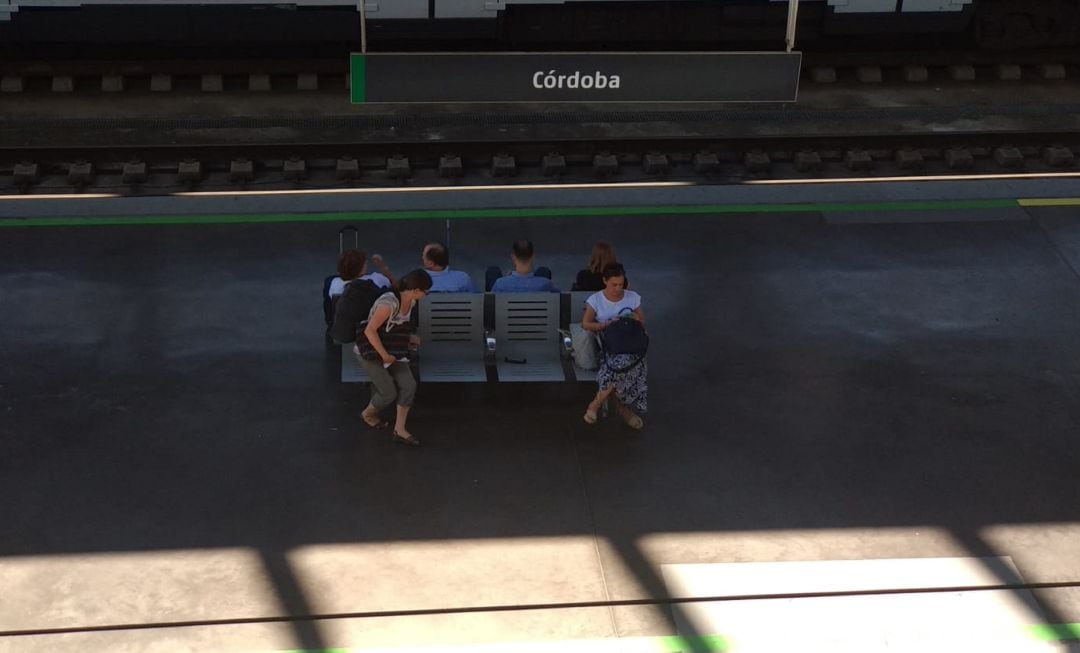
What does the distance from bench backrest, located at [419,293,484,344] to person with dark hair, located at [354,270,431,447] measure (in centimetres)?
47

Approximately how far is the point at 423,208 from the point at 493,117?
2.52 m

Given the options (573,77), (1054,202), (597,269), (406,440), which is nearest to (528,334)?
(597,269)

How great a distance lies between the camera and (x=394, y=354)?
8.15 metres

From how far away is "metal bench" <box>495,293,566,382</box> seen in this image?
29.4 ft

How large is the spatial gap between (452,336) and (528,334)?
1.66ft

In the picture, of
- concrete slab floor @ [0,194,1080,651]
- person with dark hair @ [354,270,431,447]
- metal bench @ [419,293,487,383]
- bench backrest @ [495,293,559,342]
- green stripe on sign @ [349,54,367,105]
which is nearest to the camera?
concrete slab floor @ [0,194,1080,651]

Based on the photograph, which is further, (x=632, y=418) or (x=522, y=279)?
(x=522, y=279)

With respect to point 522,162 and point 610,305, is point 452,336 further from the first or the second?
point 522,162

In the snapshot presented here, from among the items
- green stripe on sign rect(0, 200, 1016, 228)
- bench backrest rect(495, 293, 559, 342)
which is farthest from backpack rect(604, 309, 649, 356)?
green stripe on sign rect(0, 200, 1016, 228)

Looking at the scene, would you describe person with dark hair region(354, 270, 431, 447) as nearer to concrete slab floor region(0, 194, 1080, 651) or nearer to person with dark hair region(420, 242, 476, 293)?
concrete slab floor region(0, 194, 1080, 651)

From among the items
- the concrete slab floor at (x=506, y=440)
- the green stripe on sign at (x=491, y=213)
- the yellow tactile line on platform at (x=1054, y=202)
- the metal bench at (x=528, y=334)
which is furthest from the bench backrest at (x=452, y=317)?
the yellow tactile line on platform at (x=1054, y=202)

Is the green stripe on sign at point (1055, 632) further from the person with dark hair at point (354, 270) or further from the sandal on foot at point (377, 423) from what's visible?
the person with dark hair at point (354, 270)

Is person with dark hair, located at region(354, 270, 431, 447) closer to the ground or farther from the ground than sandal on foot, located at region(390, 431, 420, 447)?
farther from the ground

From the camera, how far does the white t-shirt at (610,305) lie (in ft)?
28.1
